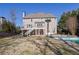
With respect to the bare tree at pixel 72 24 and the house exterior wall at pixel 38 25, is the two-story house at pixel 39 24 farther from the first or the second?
the bare tree at pixel 72 24

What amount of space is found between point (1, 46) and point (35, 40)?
52 cm

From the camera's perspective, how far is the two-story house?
46.4 feet

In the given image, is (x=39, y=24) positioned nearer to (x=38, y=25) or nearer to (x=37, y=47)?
(x=38, y=25)

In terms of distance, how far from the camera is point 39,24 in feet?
46.3

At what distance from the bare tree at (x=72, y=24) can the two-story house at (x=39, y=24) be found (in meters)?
0.20

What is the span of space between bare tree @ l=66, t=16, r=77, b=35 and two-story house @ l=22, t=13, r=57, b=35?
0.64ft

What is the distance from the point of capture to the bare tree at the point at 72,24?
14.1 m

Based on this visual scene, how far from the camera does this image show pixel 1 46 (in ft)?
46.3

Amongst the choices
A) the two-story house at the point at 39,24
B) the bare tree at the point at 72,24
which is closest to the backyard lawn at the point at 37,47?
the two-story house at the point at 39,24

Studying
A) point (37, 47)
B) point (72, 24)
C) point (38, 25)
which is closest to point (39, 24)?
point (38, 25)

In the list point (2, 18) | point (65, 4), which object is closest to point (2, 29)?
point (2, 18)

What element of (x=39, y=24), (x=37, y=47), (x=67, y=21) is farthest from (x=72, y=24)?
(x=37, y=47)

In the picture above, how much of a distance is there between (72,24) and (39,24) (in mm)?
497

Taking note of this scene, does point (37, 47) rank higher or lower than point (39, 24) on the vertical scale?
lower
